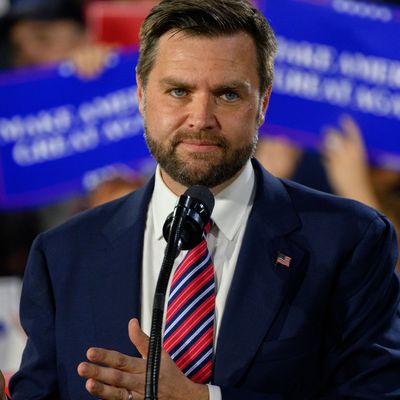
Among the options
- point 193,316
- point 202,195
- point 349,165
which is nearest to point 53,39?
point 349,165

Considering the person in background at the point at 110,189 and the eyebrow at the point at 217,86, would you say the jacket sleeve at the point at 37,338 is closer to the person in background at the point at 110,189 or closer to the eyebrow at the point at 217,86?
the eyebrow at the point at 217,86

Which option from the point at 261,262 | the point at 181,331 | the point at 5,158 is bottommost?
the point at 5,158

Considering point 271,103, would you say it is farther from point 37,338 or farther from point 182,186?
point 37,338

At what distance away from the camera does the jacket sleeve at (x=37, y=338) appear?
1844mm

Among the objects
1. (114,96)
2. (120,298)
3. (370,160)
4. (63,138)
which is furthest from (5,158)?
(120,298)

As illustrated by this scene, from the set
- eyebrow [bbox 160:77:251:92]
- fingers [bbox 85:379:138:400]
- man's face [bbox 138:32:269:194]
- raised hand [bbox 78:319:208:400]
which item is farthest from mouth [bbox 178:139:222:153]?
fingers [bbox 85:379:138:400]

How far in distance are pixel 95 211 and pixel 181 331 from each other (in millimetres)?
395

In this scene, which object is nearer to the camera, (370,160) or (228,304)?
(228,304)

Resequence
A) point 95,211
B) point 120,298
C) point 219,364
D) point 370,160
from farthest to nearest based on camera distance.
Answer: point 370,160
point 95,211
point 120,298
point 219,364

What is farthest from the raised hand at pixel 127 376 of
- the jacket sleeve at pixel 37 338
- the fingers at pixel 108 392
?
the jacket sleeve at pixel 37 338

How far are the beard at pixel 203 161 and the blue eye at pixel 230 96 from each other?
8 centimetres

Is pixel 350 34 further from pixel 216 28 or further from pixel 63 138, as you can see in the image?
pixel 216 28

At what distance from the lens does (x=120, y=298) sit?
1832 mm

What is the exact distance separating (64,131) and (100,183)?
260 millimetres
